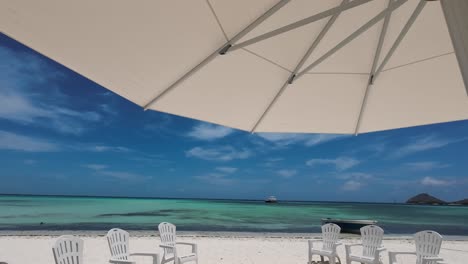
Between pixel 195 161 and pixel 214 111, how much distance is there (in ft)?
173

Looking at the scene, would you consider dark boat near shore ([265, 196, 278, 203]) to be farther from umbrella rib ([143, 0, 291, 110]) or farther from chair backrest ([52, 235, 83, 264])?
umbrella rib ([143, 0, 291, 110])

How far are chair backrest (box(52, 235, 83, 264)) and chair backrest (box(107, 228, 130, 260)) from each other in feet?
1.70

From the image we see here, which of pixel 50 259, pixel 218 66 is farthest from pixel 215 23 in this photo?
pixel 50 259

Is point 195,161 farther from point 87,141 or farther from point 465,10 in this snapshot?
point 465,10

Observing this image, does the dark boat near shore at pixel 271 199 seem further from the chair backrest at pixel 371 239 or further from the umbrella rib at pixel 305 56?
the umbrella rib at pixel 305 56

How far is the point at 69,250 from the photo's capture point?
3.10 m

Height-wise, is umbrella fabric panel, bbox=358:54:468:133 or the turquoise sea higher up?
the turquoise sea

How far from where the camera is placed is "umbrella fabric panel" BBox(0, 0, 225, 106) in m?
1.80

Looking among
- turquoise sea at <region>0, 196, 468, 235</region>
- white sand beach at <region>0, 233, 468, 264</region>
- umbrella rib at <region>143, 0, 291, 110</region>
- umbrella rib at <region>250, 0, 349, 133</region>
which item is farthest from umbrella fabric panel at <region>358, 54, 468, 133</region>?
turquoise sea at <region>0, 196, 468, 235</region>

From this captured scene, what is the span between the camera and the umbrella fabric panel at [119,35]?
1.80 metres

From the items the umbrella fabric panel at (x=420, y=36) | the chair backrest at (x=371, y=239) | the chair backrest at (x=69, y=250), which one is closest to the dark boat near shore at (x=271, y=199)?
the chair backrest at (x=371, y=239)

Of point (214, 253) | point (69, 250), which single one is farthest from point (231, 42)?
point (214, 253)

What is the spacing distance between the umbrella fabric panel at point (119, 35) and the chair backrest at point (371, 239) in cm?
382

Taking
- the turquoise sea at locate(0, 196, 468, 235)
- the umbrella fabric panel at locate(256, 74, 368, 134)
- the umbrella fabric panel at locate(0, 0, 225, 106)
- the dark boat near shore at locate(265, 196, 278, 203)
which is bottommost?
the umbrella fabric panel at locate(0, 0, 225, 106)
